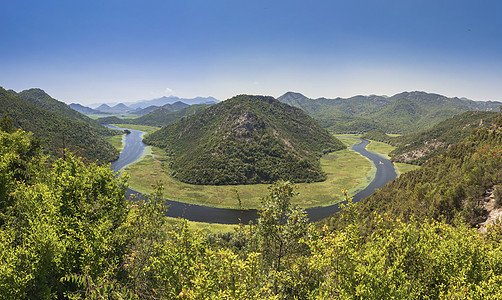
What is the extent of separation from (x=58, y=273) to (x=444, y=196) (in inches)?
2164

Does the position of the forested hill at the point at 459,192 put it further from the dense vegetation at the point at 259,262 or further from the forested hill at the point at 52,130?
the forested hill at the point at 52,130

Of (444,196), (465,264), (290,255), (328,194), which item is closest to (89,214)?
(290,255)

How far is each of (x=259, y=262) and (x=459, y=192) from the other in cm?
4496

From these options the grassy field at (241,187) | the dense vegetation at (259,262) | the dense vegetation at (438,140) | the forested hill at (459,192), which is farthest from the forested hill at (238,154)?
the dense vegetation at (259,262)

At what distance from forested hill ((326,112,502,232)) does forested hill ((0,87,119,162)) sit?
5389 inches

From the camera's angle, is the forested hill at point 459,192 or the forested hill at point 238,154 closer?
the forested hill at point 459,192

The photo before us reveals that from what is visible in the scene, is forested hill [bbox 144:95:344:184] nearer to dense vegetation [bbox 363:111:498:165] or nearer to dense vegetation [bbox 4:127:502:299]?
dense vegetation [bbox 363:111:498:165]

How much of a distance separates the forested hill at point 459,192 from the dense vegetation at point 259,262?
10.6 meters

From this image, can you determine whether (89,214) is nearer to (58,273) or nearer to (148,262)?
(58,273)

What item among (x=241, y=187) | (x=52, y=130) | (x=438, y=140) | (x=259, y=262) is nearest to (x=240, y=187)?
(x=241, y=187)

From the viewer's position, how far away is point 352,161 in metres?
164

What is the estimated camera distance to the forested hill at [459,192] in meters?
36.0

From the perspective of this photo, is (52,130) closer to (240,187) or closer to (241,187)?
(240,187)

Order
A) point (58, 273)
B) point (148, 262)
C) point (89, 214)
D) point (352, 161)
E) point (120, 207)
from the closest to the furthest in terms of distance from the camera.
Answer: point (148, 262) < point (58, 273) < point (89, 214) < point (120, 207) < point (352, 161)
